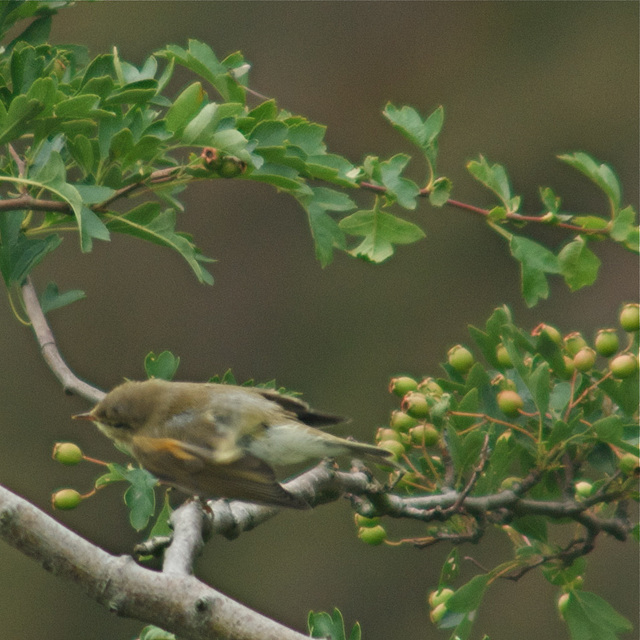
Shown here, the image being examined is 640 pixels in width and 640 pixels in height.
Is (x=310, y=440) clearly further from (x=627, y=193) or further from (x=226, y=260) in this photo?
(x=627, y=193)

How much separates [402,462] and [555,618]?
92.7 inches

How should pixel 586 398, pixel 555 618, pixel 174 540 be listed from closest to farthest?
1. pixel 174 540
2. pixel 586 398
3. pixel 555 618

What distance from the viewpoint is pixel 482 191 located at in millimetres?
3553

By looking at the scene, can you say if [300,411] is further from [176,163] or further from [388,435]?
[176,163]

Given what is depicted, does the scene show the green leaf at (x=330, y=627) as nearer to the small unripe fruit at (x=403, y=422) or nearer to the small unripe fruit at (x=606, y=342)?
the small unripe fruit at (x=403, y=422)

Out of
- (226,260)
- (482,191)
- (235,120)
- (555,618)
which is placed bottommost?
(555,618)

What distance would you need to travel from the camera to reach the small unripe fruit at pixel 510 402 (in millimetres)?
1239

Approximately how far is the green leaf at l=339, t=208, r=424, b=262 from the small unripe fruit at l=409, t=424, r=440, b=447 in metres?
0.24

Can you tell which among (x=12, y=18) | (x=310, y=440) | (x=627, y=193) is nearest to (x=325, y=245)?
(x=310, y=440)

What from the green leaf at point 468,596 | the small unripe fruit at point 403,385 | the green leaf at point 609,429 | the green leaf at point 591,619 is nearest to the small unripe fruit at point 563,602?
the green leaf at point 591,619

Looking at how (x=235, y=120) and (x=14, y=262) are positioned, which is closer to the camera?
(x=235, y=120)

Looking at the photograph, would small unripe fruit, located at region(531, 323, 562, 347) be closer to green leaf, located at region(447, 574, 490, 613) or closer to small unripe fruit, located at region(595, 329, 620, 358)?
small unripe fruit, located at region(595, 329, 620, 358)

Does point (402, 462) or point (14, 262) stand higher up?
point (14, 262)

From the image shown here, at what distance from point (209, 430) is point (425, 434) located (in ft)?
1.13
